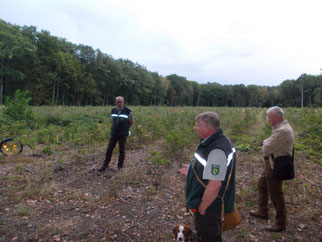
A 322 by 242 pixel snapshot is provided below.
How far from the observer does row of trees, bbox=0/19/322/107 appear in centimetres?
3609

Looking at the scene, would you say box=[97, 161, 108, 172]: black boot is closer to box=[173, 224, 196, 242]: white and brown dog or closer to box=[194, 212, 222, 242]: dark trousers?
box=[173, 224, 196, 242]: white and brown dog

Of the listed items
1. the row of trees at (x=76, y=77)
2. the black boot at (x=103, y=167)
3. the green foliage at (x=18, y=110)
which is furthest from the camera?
the row of trees at (x=76, y=77)

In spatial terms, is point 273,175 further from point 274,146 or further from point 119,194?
point 119,194

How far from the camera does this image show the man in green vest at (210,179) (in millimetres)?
1904

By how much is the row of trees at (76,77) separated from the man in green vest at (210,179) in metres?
20.7

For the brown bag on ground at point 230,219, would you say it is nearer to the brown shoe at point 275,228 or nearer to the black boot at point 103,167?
the brown shoe at point 275,228

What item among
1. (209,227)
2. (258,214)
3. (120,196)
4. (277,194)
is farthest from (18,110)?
(277,194)

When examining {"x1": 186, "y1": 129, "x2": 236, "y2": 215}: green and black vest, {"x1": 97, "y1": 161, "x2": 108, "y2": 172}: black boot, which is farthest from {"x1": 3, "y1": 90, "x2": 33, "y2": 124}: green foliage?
{"x1": 186, "y1": 129, "x2": 236, "y2": 215}: green and black vest

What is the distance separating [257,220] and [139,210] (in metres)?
2.15

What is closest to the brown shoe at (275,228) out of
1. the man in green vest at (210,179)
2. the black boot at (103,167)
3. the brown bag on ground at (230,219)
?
the brown bag on ground at (230,219)

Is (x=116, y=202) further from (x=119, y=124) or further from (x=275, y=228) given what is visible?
(x=275, y=228)

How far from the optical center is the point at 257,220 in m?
3.65

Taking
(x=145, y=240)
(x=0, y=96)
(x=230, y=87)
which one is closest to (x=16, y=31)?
(x=0, y=96)

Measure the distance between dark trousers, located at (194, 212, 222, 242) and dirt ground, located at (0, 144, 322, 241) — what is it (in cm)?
139
